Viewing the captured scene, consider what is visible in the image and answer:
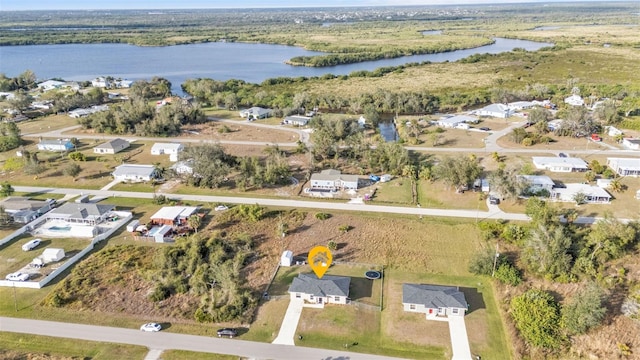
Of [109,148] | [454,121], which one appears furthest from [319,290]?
[454,121]

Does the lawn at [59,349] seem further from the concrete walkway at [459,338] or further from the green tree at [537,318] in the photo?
the green tree at [537,318]

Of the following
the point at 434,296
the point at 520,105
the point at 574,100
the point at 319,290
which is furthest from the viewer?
the point at 574,100

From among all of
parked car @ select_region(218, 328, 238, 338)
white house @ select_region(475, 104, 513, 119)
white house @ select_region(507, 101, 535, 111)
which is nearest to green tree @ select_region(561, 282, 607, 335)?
parked car @ select_region(218, 328, 238, 338)

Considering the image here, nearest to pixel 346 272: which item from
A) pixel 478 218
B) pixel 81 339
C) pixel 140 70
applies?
pixel 478 218

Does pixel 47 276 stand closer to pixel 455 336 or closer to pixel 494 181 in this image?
pixel 455 336

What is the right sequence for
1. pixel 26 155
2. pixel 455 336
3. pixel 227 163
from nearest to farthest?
pixel 455 336 → pixel 227 163 → pixel 26 155

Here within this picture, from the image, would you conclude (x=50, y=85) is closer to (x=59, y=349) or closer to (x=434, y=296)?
(x=59, y=349)
